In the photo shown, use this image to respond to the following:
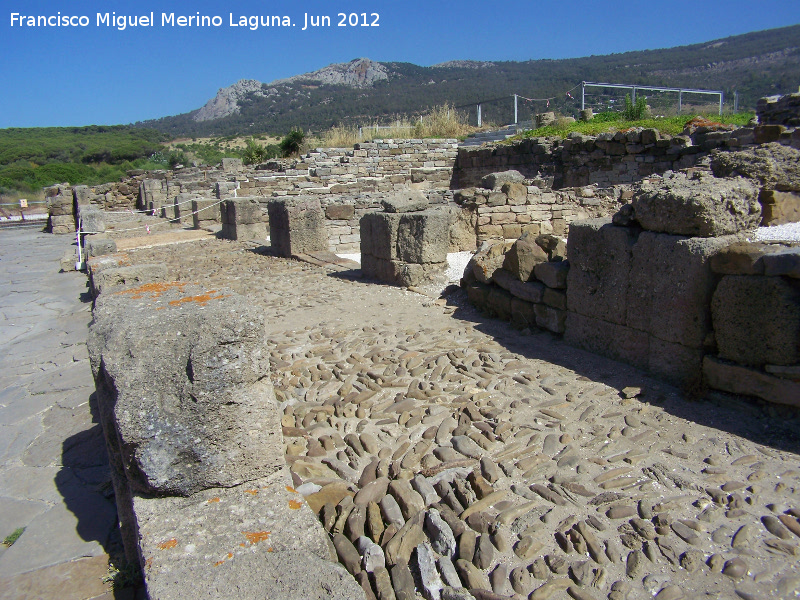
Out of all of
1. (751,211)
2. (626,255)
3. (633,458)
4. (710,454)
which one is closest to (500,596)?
(633,458)

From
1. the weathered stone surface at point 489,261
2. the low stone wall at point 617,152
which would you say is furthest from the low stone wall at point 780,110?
the weathered stone surface at point 489,261

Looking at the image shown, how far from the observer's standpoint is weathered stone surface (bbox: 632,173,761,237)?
3.55 meters

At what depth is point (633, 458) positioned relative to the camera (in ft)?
9.53

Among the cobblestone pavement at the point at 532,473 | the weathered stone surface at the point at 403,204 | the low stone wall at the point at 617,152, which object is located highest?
the low stone wall at the point at 617,152

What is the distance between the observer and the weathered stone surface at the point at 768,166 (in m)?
7.20

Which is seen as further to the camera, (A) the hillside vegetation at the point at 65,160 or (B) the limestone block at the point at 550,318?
(A) the hillside vegetation at the point at 65,160

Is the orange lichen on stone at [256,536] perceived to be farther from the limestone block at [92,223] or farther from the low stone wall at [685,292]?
the limestone block at [92,223]

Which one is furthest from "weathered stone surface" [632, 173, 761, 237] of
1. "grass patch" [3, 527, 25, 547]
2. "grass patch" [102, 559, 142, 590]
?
"grass patch" [3, 527, 25, 547]

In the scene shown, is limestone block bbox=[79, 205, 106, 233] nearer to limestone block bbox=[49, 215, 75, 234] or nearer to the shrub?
limestone block bbox=[49, 215, 75, 234]

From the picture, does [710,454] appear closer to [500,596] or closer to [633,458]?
[633,458]

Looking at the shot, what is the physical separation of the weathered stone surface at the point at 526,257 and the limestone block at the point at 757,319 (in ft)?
5.98

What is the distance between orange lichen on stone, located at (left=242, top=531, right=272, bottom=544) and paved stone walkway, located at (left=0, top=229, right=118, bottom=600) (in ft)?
2.75

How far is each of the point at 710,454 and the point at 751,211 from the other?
1.82m

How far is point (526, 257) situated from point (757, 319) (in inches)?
85.1
